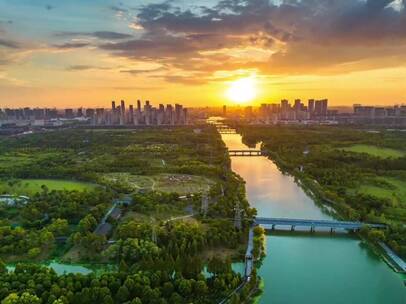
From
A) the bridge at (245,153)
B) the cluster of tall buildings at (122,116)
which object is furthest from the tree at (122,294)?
the cluster of tall buildings at (122,116)

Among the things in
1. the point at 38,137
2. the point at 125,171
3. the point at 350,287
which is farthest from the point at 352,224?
the point at 38,137

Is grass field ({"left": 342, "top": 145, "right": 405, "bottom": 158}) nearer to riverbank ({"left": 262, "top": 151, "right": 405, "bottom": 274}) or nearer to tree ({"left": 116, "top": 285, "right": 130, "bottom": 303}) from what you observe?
riverbank ({"left": 262, "top": 151, "right": 405, "bottom": 274})

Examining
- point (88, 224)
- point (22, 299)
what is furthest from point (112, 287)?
point (88, 224)

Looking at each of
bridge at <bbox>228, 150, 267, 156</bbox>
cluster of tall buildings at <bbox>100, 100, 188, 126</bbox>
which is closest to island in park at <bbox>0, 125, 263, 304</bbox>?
bridge at <bbox>228, 150, 267, 156</bbox>

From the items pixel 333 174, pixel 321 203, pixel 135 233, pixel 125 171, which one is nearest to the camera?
pixel 135 233

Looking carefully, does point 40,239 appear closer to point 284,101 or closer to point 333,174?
point 333,174

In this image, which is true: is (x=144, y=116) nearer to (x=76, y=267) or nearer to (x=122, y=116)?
(x=122, y=116)

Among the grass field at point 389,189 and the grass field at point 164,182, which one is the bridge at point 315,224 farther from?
the grass field at point 164,182
